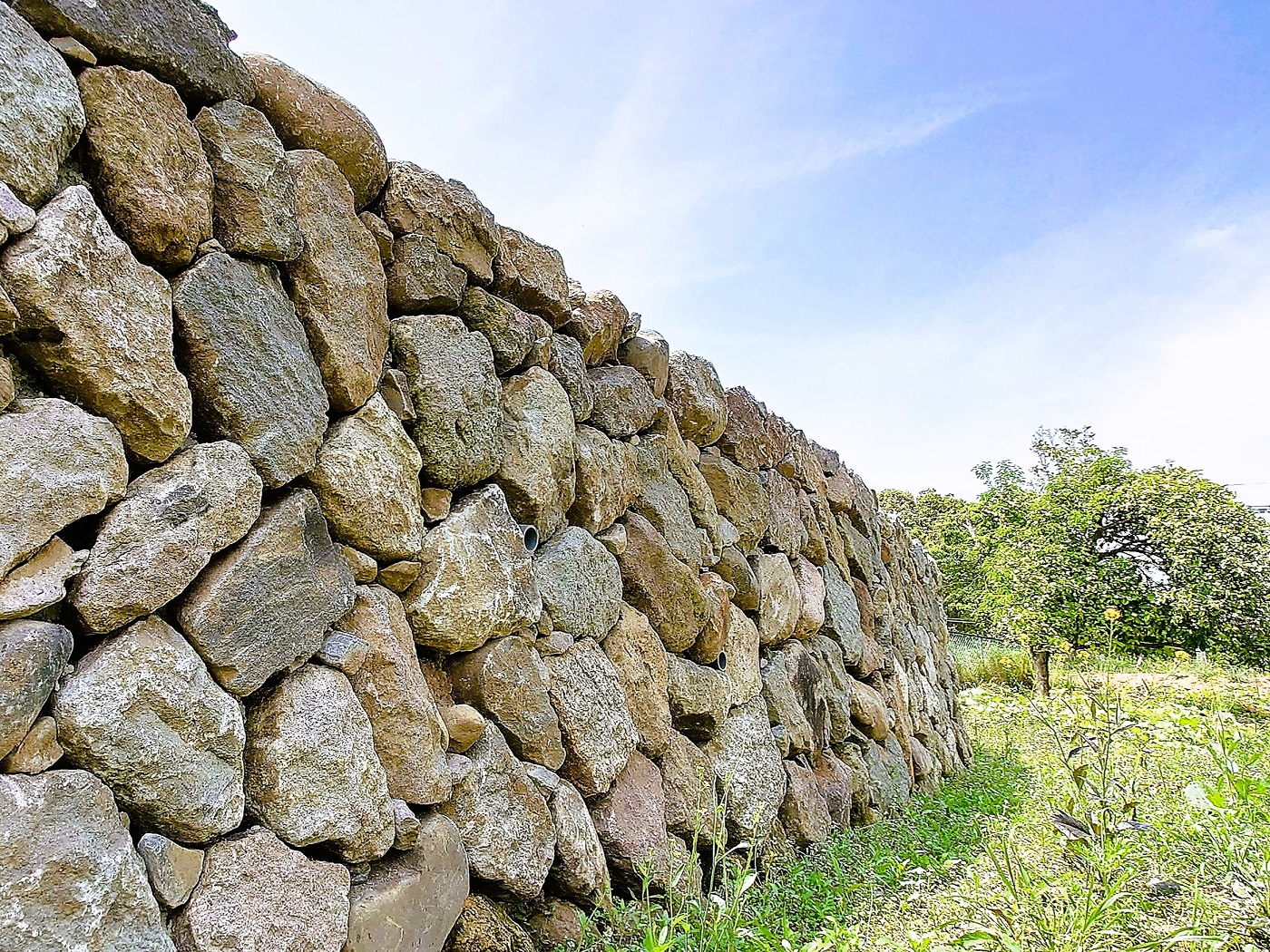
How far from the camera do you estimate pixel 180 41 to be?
1.48 m

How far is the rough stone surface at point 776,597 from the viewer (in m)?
3.42

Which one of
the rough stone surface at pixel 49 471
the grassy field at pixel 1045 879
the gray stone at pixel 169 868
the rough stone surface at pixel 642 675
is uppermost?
the rough stone surface at pixel 49 471

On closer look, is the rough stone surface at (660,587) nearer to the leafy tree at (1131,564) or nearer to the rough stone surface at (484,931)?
the rough stone surface at (484,931)

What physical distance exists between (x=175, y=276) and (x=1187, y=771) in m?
4.81

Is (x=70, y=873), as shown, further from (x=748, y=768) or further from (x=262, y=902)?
(x=748, y=768)

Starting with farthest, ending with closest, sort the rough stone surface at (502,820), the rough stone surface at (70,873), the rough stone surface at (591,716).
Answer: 1. the rough stone surface at (591,716)
2. the rough stone surface at (502,820)
3. the rough stone surface at (70,873)

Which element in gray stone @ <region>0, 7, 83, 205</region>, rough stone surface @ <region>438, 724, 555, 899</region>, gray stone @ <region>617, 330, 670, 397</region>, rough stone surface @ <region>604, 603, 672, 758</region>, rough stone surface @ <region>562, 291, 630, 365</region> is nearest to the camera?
gray stone @ <region>0, 7, 83, 205</region>

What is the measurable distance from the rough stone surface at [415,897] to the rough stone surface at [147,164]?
129 cm

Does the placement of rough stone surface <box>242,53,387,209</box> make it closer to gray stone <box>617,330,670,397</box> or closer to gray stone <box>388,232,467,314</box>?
gray stone <box>388,232,467,314</box>

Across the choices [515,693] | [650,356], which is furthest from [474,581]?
[650,356]

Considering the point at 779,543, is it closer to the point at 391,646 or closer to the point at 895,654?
the point at 895,654

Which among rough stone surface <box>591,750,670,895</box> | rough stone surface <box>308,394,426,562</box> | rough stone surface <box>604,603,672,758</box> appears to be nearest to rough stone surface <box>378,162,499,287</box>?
rough stone surface <box>308,394,426,562</box>

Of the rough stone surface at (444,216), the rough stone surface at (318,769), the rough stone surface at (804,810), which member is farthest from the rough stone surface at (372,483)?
the rough stone surface at (804,810)

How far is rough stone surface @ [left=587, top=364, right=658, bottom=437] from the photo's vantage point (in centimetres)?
271
